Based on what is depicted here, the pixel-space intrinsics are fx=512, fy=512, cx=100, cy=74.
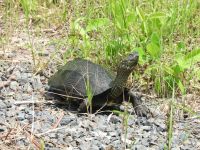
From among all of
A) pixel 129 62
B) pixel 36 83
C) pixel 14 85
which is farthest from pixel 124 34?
pixel 14 85

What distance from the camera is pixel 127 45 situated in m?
4.04

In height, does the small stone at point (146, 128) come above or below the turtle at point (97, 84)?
below

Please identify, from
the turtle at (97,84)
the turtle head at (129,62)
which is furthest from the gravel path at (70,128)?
the turtle head at (129,62)

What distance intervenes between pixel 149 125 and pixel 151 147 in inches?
12.1

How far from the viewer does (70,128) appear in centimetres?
316

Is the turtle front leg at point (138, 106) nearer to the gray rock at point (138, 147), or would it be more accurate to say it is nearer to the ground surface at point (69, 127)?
the ground surface at point (69, 127)

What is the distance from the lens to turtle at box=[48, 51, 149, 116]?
3431mm

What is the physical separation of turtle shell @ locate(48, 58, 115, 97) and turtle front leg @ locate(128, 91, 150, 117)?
18 cm

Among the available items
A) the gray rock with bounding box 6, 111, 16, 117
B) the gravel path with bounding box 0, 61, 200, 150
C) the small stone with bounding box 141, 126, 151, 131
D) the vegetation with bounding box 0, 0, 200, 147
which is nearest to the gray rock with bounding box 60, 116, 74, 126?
the gravel path with bounding box 0, 61, 200, 150

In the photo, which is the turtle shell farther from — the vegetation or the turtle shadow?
the vegetation

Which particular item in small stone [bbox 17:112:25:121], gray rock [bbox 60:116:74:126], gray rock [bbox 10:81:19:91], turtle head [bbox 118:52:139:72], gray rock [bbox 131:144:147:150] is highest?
turtle head [bbox 118:52:139:72]

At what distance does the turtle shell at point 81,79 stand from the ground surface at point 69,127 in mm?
132

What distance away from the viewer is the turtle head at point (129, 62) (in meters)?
3.42

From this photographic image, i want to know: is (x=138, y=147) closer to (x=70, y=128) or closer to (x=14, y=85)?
(x=70, y=128)
